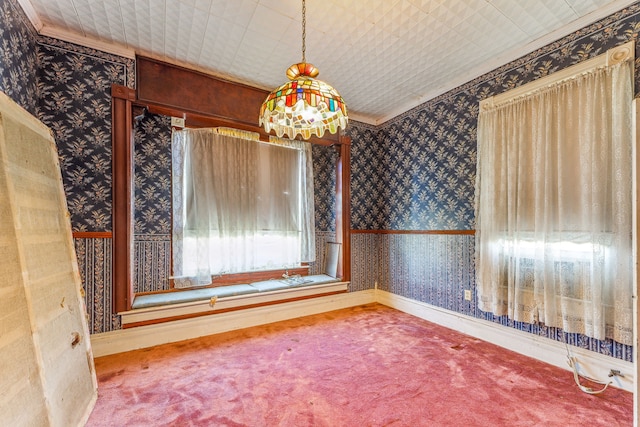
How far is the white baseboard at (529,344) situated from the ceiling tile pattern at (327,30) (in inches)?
97.6

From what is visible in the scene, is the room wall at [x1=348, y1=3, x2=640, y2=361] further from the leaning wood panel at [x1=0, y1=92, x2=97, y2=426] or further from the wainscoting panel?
the leaning wood panel at [x1=0, y1=92, x2=97, y2=426]

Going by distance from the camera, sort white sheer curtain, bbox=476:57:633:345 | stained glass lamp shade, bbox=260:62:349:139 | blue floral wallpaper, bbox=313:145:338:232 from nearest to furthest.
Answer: stained glass lamp shade, bbox=260:62:349:139 < white sheer curtain, bbox=476:57:633:345 < blue floral wallpaper, bbox=313:145:338:232

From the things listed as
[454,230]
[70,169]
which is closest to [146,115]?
[70,169]

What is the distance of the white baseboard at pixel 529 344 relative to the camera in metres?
1.92

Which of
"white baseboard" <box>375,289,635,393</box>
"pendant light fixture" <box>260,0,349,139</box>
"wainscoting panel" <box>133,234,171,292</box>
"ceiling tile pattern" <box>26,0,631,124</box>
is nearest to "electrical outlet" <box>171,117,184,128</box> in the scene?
"ceiling tile pattern" <box>26,0,631,124</box>

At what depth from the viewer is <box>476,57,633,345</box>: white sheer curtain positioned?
188 cm

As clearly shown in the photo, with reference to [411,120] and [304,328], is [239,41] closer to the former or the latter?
[411,120]

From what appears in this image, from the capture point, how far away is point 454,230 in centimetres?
302

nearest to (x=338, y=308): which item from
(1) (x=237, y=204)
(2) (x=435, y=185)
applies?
(1) (x=237, y=204)

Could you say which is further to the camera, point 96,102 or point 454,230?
point 454,230

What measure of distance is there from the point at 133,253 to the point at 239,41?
220cm

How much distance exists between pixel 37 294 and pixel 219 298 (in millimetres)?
1628

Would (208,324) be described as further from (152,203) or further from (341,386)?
(341,386)

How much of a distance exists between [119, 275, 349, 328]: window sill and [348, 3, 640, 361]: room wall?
0.66 m
